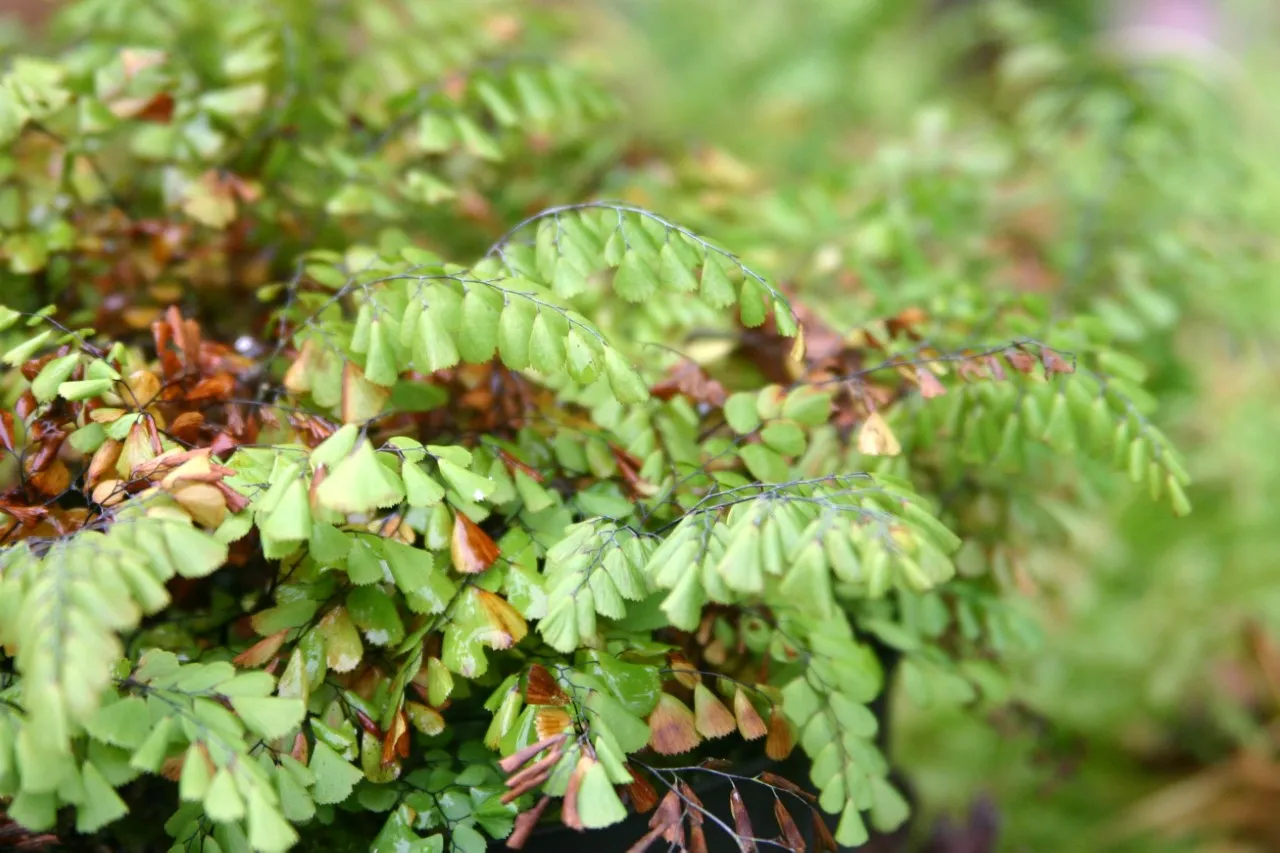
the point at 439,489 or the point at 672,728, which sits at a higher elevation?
the point at 439,489

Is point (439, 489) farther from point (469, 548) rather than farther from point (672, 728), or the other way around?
point (672, 728)

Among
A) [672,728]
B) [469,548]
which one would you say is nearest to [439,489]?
[469,548]

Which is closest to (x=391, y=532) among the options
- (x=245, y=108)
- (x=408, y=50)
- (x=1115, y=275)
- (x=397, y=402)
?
(x=397, y=402)

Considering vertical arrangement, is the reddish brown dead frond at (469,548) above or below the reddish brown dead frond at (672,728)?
above

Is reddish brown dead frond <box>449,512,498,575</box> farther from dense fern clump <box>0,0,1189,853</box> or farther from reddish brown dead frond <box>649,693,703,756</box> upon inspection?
reddish brown dead frond <box>649,693,703,756</box>

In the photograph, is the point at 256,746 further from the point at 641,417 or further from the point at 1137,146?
the point at 1137,146

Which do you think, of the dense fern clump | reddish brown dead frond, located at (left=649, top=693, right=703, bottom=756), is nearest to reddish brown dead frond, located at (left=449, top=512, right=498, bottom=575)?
the dense fern clump

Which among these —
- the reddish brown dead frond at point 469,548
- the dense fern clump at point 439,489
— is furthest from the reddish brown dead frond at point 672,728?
the reddish brown dead frond at point 469,548

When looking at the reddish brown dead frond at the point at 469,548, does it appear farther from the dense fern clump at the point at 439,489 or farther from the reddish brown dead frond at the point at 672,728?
the reddish brown dead frond at the point at 672,728
